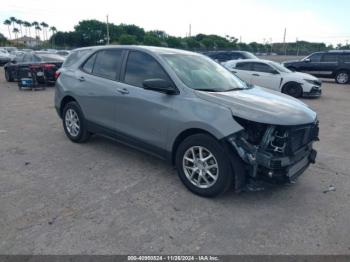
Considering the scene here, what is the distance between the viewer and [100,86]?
16.0ft

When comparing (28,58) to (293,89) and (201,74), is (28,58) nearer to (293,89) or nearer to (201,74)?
(293,89)

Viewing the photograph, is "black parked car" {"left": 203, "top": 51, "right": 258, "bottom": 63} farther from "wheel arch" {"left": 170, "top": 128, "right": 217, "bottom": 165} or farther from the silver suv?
"wheel arch" {"left": 170, "top": 128, "right": 217, "bottom": 165}

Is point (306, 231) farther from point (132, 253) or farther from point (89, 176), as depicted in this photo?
point (89, 176)

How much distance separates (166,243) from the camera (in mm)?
2891

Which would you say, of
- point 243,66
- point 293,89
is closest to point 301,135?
point 293,89

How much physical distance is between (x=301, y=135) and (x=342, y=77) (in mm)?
15674

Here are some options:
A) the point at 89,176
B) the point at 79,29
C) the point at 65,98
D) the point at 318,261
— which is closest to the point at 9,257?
the point at 89,176

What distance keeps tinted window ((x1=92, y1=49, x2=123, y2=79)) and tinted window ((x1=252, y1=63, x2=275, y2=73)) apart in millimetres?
8435

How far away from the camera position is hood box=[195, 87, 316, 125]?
336 centimetres

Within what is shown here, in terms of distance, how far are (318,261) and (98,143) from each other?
414cm

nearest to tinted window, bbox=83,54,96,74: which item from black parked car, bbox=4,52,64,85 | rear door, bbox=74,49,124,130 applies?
rear door, bbox=74,49,124,130

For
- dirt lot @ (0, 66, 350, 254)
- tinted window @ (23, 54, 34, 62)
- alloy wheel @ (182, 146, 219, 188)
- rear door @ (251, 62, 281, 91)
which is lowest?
dirt lot @ (0, 66, 350, 254)

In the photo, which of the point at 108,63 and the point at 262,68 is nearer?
the point at 108,63

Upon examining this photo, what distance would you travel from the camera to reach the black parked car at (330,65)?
16.6m
